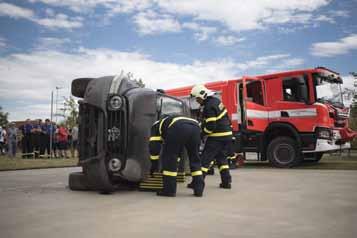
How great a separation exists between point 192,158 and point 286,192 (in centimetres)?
163

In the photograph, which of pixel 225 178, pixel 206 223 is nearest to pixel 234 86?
pixel 225 178

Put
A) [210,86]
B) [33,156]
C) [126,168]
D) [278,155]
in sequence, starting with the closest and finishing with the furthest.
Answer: [126,168] → [278,155] → [210,86] → [33,156]

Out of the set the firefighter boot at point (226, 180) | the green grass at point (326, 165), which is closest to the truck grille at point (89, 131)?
the firefighter boot at point (226, 180)

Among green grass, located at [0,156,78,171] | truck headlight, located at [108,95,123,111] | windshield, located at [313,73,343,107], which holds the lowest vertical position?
green grass, located at [0,156,78,171]

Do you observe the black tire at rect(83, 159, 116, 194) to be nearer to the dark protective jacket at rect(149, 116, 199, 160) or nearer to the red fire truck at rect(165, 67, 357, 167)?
the dark protective jacket at rect(149, 116, 199, 160)

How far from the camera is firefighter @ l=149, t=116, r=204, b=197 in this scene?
18.9 ft

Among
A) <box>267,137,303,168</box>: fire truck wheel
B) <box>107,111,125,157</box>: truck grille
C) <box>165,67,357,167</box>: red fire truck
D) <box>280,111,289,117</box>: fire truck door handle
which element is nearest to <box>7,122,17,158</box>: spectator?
<box>165,67,357,167</box>: red fire truck

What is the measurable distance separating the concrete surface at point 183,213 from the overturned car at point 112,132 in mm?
297

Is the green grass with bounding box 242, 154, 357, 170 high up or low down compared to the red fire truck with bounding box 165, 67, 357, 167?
down

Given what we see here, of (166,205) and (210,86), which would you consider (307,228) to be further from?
(210,86)

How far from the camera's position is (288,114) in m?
11.5

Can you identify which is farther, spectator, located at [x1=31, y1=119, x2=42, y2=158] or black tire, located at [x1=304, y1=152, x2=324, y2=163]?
spectator, located at [x1=31, y1=119, x2=42, y2=158]

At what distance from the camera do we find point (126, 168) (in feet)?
19.3

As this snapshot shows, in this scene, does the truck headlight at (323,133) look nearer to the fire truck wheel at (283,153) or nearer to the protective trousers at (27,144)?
the fire truck wheel at (283,153)
